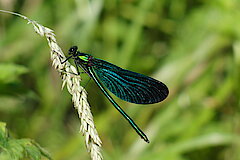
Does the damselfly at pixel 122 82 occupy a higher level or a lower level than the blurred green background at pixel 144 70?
Result: lower

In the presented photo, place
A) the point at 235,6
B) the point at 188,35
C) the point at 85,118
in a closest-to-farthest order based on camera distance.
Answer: the point at 85,118, the point at 235,6, the point at 188,35

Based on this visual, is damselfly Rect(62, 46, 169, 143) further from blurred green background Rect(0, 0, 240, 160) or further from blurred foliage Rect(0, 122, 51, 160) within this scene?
blurred green background Rect(0, 0, 240, 160)

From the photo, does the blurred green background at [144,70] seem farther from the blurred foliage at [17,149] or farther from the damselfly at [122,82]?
the blurred foliage at [17,149]

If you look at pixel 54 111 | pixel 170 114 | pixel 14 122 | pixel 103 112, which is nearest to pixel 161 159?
pixel 170 114

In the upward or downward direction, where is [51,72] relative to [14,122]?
upward

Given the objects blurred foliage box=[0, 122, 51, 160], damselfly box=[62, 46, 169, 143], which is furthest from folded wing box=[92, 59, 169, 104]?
blurred foliage box=[0, 122, 51, 160]

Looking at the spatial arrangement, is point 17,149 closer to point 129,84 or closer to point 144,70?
point 129,84

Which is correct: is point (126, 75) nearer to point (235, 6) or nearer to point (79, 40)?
point (79, 40)

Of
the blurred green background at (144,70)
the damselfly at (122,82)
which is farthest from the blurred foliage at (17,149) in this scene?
the blurred green background at (144,70)
